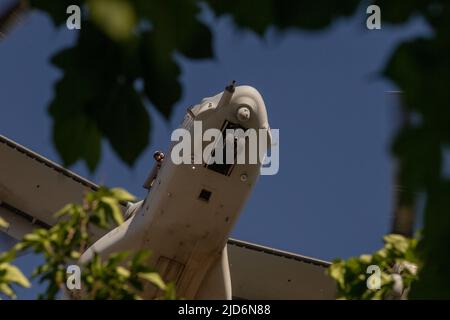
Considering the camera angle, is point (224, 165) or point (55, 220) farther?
point (55, 220)

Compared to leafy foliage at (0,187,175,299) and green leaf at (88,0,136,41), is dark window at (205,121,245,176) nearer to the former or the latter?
leafy foliage at (0,187,175,299)

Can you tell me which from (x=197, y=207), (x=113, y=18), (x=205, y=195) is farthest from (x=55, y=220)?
(x=113, y=18)

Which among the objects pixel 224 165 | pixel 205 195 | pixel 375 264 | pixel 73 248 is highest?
pixel 73 248

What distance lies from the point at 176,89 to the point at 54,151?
0.38 meters

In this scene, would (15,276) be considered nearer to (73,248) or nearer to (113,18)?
(73,248)

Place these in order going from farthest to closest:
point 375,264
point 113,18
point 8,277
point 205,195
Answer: point 205,195 < point 375,264 < point 8,277 < point 113,18

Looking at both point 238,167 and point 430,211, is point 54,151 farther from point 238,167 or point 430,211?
point 238,167

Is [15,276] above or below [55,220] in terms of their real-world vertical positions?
above

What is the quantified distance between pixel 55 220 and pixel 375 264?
29.3 meters

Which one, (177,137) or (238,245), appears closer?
(177,137)

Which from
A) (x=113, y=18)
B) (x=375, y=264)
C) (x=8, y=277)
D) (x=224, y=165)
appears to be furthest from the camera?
(x=224, y=165)

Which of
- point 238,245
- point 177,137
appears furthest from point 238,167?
point 238,245

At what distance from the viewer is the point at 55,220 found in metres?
34.7

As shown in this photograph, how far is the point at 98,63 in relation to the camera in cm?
197
